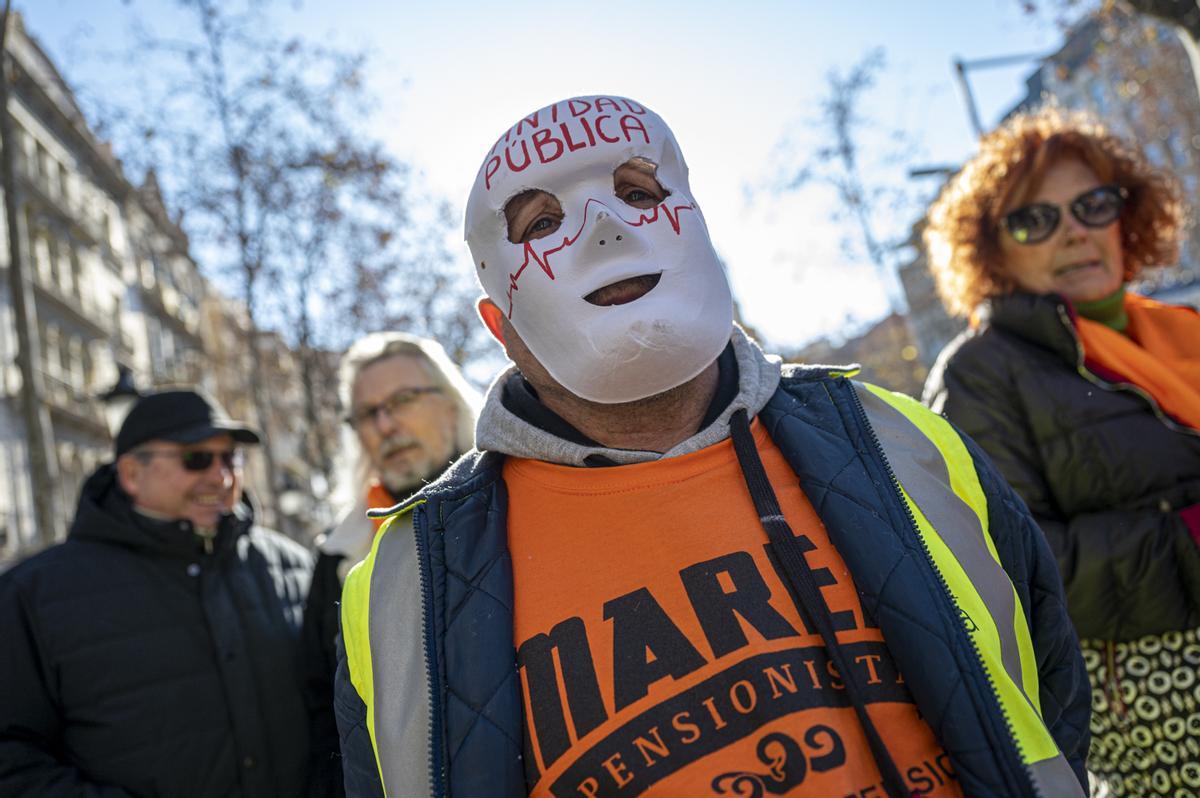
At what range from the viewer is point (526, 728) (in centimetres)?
152

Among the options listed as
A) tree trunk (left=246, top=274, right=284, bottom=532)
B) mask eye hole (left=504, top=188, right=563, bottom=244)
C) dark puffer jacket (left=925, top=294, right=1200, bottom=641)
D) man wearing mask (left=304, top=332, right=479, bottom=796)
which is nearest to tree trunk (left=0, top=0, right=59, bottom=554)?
man wearing mask (left=304, top=332, right=479, bottom=796)

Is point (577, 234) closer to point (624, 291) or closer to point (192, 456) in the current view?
point (624, 291)

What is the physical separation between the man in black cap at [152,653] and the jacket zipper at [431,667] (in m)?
1.50

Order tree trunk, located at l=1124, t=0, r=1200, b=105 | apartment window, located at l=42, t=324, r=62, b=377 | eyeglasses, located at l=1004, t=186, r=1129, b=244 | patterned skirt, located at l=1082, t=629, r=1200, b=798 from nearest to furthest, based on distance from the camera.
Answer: patterned skirt, located at l=1082, t=629, r=1200, b=798, eyeglasses, located at l=1004, t=186, r=1129, b=244, tree trunk, located at l=1124, t=0, r=1200, b=105, apartment window, located at l=42, t=324, r=62, b=377

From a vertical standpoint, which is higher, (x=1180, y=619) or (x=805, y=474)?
(x=805, y=474)

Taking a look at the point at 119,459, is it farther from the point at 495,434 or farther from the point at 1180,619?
the point at 1180,619

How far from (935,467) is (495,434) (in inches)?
32.2

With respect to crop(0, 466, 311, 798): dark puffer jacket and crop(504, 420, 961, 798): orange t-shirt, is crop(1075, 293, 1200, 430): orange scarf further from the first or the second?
crop(0, 466, 311, 798): dark puffer jacket

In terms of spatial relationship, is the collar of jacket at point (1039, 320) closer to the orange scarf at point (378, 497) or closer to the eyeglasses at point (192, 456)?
the orange scarf at point (378, 497)

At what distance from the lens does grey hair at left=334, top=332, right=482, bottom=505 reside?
3.79 metres

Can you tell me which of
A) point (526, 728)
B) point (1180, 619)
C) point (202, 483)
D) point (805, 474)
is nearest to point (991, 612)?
point (805, 474)

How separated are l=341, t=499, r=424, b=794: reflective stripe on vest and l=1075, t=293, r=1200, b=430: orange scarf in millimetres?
1887

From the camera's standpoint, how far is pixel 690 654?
4.90 ft

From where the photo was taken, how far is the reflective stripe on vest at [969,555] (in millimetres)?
1413
